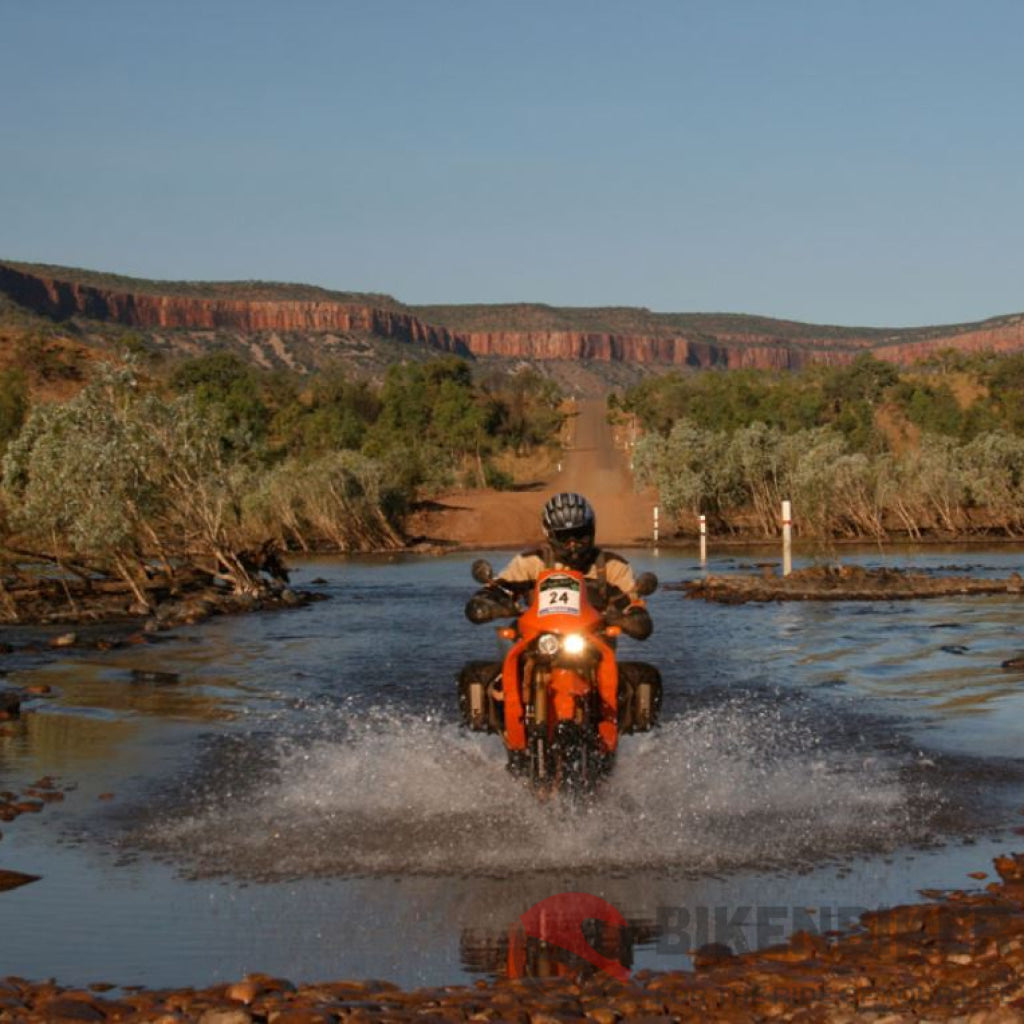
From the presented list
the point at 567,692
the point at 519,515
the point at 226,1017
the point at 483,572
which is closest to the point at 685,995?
the point at 226,1017

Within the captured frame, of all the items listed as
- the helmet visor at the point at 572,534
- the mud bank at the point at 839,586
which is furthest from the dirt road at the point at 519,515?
the helmet visor at the point at 572,534

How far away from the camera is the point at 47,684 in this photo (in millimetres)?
18734

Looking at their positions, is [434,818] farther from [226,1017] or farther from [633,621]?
[226,1017]

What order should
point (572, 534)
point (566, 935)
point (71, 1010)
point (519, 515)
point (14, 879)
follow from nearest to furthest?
point (71, 1010)
point (566, 935)
point (14, 879)
point (572, 534)
point (519, 515)

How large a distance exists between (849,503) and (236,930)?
1909 inches

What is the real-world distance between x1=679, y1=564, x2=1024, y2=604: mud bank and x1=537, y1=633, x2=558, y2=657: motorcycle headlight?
76.9 ft

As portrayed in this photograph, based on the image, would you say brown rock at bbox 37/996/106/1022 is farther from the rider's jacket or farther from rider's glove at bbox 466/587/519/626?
the rider's jacket

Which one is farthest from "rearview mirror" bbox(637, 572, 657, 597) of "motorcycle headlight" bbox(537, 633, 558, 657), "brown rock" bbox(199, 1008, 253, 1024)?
"brown rock" bbox(199, 1008, 253, 1024)

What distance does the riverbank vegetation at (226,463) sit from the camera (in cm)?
2995

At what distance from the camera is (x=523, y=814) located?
9.93 metres

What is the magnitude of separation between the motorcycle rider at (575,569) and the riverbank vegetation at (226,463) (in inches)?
799

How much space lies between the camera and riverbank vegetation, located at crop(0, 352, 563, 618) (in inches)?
1179

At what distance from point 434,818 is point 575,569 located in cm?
186

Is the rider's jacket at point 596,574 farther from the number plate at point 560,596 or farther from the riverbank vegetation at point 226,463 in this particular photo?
the riverbank vegetation at point 226,463
